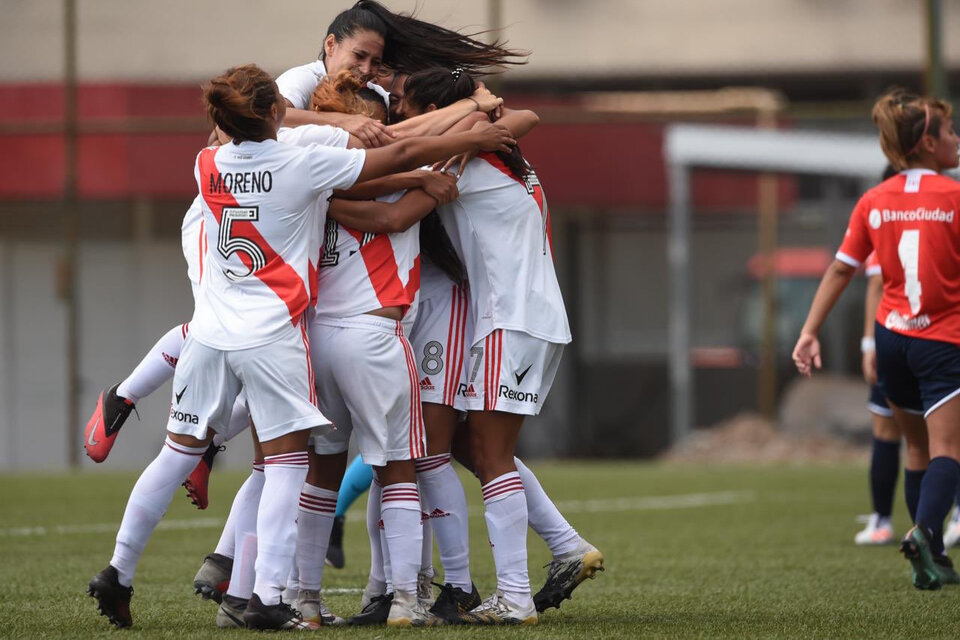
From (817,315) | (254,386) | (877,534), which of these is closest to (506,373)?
(254,386)

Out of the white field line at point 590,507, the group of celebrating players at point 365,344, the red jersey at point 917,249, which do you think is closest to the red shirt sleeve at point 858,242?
the red jersey at point 917,249

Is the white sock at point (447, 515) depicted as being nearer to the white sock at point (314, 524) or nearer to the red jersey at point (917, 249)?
the white sock at point (314, 524)

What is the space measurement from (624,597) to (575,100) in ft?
34.6

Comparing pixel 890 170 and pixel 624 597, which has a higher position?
pixel 890 170

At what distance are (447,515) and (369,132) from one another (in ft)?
4.08

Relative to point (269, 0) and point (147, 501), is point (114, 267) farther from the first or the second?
point (147, 501)

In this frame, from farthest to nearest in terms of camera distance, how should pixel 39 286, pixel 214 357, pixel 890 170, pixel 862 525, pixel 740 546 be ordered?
pixel 39 286 < pixel 862 525 < pixel 740 546 < pixel 890 170 < pixel 214 357

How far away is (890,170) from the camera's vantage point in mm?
6930

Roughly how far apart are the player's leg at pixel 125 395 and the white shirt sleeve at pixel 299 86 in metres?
0.88

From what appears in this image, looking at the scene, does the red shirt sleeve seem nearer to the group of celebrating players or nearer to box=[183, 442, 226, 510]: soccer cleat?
the group of celebrating players

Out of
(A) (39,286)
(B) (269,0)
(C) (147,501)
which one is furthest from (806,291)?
(C) (147,501)

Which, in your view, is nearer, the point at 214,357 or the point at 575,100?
the point at 214,357

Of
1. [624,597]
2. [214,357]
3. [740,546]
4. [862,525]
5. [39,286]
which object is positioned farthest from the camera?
[39,286]

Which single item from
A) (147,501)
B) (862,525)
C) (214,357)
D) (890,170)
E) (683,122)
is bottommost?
(862,525)
